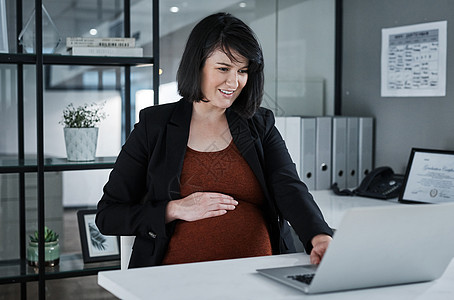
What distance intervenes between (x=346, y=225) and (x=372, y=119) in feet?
7.86

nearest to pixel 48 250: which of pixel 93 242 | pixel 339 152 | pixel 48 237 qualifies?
pixel 48 237

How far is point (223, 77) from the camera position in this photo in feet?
6.29

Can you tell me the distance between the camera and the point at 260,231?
190cm

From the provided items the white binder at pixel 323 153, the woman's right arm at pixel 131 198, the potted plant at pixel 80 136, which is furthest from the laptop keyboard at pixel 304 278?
the white binder at pixel 323 153

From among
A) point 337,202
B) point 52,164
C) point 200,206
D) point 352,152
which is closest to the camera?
point 200,206

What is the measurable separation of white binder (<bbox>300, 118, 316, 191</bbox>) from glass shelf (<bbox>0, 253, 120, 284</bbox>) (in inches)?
41.6

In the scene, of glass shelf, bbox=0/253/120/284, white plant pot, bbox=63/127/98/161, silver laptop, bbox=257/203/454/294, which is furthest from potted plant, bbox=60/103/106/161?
silver laptop, bbox=257/203/454/294

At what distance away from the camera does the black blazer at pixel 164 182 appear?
1.85 meters

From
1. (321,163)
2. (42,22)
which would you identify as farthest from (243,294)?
(321,163)

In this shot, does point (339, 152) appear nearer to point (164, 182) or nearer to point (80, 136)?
point (80, 136)

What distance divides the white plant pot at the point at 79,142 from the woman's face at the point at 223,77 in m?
1.12

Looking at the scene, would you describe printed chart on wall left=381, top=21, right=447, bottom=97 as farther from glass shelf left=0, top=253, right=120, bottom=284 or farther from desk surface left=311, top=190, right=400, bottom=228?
glass shelf left=0, top=253, right=120, bottom=284

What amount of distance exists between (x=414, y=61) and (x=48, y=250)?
2032 millimetres

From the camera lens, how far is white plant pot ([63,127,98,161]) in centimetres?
289
